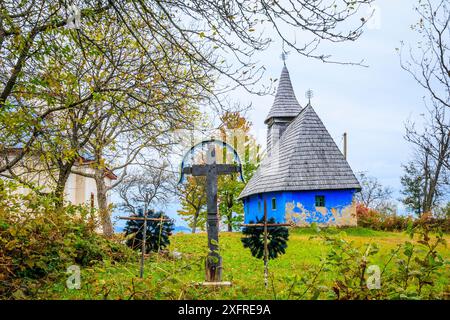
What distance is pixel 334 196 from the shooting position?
66.8ft

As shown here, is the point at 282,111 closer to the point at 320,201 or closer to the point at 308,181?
the point at 308,181

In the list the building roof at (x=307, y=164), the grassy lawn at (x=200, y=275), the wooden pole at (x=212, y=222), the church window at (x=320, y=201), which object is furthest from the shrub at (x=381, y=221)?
the wooden pole at (x=212, y=222)

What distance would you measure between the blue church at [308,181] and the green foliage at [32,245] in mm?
11802

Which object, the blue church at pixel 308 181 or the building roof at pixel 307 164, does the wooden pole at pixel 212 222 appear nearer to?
the blue church at pixel 308 181

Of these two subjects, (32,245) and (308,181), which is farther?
(308,181)

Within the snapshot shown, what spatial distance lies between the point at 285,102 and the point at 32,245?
22010 mm

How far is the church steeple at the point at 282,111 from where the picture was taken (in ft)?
87.8

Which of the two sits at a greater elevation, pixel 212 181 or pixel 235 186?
pixel 235 186

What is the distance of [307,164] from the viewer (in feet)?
68.1

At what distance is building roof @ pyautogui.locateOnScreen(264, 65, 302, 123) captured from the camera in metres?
26.8

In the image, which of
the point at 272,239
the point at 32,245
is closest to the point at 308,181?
the point at 272,239

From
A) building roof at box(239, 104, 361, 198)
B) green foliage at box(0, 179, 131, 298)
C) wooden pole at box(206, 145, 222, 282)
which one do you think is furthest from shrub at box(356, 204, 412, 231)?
wooden pole at box(206, 145, 222, 282)
